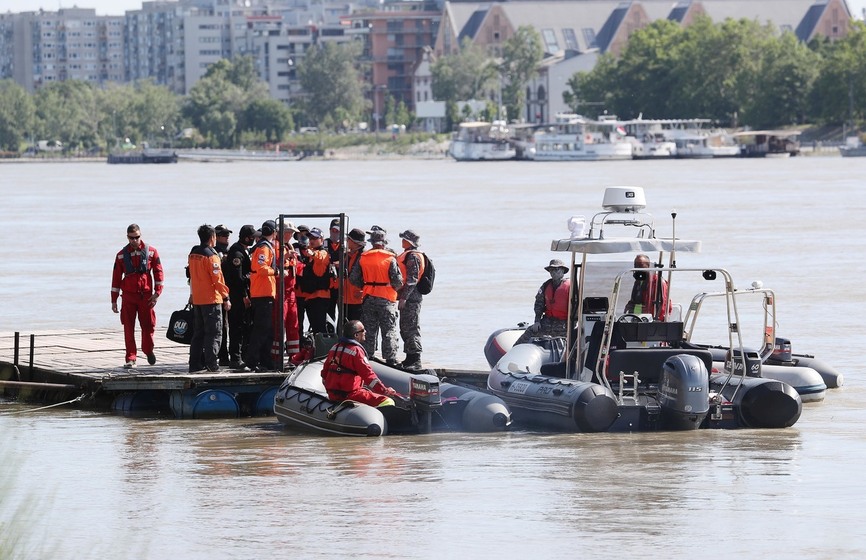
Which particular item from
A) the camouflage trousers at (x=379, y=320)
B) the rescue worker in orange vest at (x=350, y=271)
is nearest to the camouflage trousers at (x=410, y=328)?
the camouflage trousers at (x=379, y=320)

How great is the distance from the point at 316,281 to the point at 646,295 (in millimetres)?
3455

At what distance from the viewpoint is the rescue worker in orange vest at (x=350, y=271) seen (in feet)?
58.2

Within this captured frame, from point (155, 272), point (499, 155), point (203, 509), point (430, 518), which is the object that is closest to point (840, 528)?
point (430, 518)

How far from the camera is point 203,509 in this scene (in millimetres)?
13758

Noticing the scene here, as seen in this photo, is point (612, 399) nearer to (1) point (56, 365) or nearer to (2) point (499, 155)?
(1) point (56, 365)

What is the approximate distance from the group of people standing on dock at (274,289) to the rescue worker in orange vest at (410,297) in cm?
1

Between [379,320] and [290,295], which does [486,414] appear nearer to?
[379,320]

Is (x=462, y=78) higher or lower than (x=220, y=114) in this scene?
higher

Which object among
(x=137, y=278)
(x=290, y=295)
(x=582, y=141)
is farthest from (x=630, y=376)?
(x=582, y=141)

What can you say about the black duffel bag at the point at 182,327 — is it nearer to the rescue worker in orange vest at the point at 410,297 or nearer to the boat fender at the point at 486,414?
the rescue worker in orange vest at the point at 410,297

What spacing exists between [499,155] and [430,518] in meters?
150

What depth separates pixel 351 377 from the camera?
1619 cm

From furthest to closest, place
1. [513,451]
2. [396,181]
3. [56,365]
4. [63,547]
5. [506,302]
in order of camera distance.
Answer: [396,181], [506,302], [56,365], [513,451], [63,547]

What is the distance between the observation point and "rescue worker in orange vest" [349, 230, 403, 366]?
17375mm
